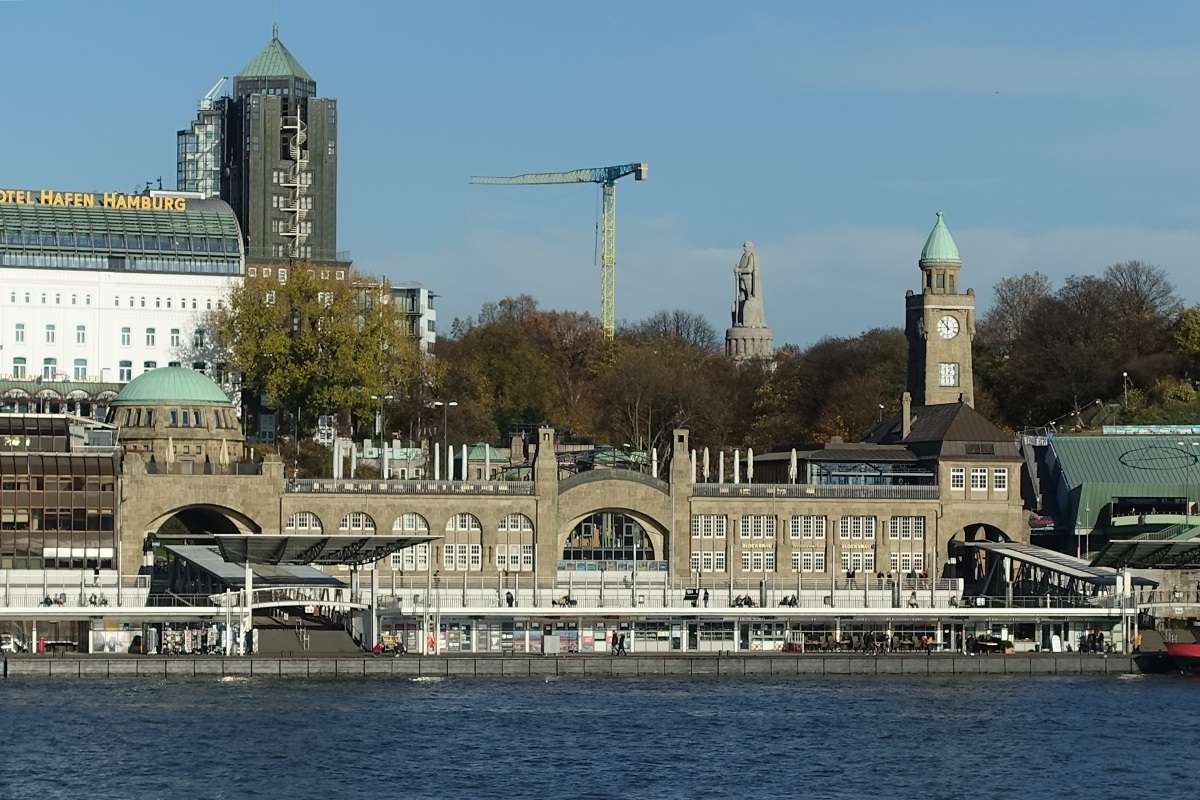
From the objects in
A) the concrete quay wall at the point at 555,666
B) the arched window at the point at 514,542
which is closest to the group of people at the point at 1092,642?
the concrete quay wall at the point at 555,666

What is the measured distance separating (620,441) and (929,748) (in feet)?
327

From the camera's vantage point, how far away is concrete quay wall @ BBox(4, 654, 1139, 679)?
371 ft

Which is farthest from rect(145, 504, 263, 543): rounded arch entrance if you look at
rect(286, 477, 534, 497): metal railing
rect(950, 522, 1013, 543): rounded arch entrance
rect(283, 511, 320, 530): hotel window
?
rect(950, 522, 1013, 543): rounded arch entrance

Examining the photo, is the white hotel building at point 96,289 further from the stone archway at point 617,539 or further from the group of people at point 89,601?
the group of people at point 89,601

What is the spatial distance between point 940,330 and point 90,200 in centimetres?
6403

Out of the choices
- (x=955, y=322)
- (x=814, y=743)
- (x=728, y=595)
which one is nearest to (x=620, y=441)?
(x=955, y=322)

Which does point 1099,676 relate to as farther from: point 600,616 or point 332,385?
point 332,385

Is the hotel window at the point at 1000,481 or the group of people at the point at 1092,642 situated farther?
the hotel window at the point at 1000,481

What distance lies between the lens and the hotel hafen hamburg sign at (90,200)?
603 ft

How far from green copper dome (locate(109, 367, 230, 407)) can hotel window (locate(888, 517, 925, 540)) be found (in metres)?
42.3

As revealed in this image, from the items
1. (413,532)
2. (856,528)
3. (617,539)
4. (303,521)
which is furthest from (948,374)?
(303,521)

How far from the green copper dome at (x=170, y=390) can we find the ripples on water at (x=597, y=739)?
42.6 m

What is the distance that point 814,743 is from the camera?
97.7m

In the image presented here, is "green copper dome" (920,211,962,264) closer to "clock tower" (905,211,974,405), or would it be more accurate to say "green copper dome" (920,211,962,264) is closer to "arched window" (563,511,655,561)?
"clock tower" (905,211,974,405)
